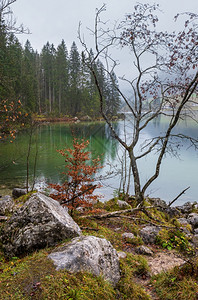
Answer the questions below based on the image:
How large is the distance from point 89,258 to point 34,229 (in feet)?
3.24

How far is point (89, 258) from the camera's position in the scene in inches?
98.0

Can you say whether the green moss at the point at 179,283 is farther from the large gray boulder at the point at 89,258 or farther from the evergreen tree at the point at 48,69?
the evergreen tree at the point at 48,69

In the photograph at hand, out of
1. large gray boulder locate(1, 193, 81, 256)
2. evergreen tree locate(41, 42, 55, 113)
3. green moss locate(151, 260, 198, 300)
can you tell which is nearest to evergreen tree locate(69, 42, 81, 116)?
evergreen tree locate(41, 42, 55, 113)

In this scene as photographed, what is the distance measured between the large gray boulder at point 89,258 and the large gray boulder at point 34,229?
38 centimetres

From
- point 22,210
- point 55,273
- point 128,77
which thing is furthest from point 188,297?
→ point 128,77

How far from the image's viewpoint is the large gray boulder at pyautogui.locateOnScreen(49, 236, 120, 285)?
2.36m

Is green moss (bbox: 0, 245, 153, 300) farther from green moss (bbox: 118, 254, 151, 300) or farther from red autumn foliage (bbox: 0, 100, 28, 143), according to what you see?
red autumn foliage (bbox: 0, 100, 28, 143)

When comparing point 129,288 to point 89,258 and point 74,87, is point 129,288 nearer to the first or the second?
point 89,258

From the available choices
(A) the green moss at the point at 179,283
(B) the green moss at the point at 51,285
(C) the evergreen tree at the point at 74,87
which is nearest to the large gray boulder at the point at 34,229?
(B) the green moss at the point at 51,285

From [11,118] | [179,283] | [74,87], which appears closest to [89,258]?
[179,283]

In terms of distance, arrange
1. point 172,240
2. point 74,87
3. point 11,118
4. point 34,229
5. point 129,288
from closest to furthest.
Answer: point 129,288
point 34,229
point 172,240
point 11,118
point 74,87

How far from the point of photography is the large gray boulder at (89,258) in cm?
236

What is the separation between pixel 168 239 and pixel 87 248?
3.14m

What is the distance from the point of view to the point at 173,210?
870 cm
